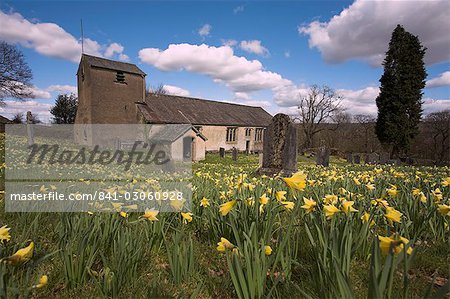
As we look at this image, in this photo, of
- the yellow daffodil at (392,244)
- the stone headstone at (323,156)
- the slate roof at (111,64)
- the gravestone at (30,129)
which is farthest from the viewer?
the slate roof at (111,64)

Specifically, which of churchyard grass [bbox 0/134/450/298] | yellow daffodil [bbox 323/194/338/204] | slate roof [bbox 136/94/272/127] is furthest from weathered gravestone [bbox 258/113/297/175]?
slate roof [bbox 136/94/272/127]

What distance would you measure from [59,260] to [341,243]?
242cm

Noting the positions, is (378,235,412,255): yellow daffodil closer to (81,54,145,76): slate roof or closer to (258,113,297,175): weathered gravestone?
(258,113,297,175): weathered gravestone

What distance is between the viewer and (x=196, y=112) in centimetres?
3759

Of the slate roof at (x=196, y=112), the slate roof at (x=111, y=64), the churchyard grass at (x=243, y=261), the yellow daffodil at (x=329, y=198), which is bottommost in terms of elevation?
the churchyard grass at (x=243, y=261)

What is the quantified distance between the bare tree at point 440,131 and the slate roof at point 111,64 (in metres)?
44.8

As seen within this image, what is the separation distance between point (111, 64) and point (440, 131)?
48.3 meters

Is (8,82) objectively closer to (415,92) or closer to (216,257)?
(216,257)

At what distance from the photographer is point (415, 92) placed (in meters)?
32.8

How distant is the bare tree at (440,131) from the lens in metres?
38.3

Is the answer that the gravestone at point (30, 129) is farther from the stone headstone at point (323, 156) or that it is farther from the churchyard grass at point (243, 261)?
the stone headstone at point (323, 156)

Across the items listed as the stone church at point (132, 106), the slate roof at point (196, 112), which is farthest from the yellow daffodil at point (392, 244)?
the slate roof at point (196, 112)

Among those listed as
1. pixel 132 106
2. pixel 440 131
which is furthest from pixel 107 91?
pixel 440 131

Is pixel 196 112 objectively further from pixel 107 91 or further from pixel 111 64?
pixel 111 64
